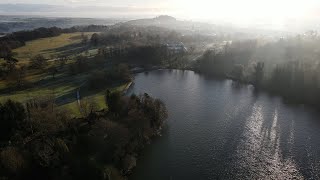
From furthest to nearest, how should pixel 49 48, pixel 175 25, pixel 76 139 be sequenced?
pixel 175 25, pixel 49 48, pixel 76 139

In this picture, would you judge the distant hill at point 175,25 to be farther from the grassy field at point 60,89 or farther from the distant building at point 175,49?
the grassy field at point 60,89

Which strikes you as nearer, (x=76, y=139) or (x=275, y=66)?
(x=76, y=139)

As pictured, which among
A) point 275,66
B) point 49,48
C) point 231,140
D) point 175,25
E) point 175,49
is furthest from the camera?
point 175,25

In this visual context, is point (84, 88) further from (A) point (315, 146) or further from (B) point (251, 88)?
(A) point (315, 146)

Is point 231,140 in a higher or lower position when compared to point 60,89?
lower

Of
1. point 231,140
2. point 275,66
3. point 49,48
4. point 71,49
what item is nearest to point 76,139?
point 231,140

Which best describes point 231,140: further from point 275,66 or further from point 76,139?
point 275,66

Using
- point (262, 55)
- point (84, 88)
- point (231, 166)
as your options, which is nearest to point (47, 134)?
point (231, 166)
